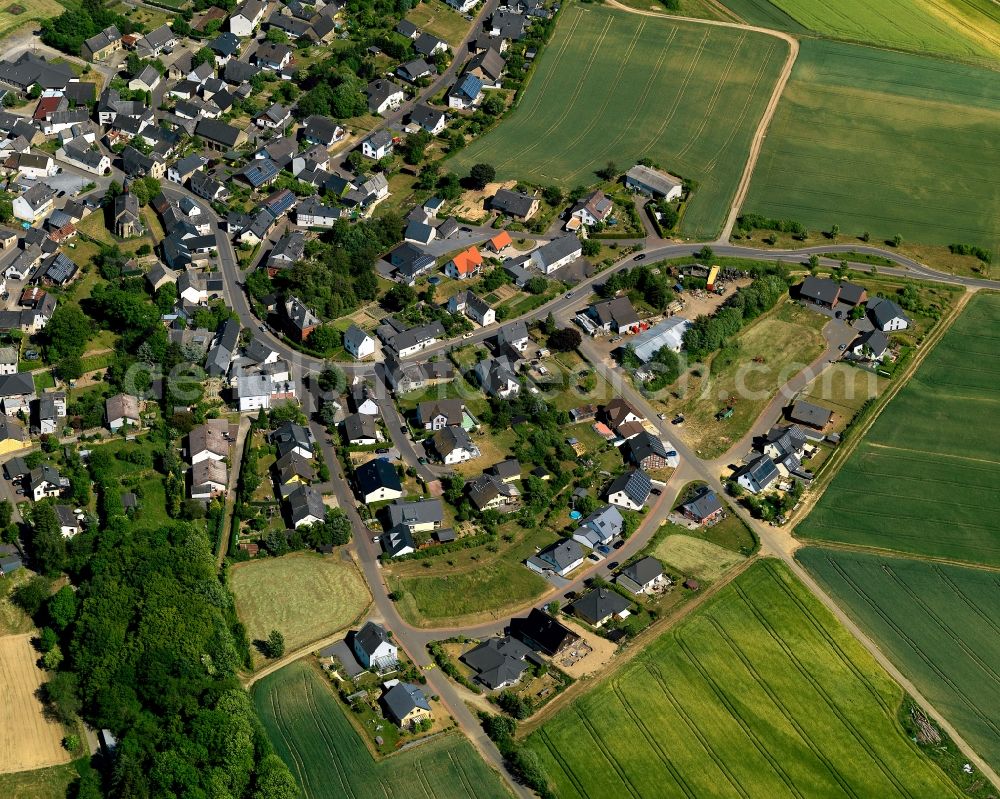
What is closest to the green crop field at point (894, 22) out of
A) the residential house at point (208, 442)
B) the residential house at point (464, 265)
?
the residential house at point (464, 265)

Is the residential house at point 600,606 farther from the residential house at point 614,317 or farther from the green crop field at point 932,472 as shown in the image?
the residential house at point 614,317

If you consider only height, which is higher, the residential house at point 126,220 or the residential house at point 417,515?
the residential house at point 417,515

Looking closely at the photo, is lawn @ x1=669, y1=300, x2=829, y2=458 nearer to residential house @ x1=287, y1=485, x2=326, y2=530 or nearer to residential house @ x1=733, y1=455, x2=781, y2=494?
residential house @ x1=733, y1=455, x2=781, y2=494

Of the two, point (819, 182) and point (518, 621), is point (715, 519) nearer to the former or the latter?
point (518, 621)

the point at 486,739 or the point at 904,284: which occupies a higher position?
the point at 904,284

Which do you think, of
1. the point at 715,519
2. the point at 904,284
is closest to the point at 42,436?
the point at 715,519

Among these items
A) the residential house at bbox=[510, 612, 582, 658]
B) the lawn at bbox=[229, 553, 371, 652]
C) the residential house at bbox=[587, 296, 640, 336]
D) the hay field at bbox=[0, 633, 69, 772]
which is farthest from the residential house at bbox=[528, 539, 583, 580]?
the hay field at bbox=[0, 633, 69, 772]
